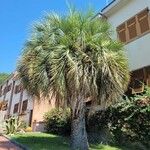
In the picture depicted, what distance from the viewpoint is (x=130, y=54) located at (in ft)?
60.6

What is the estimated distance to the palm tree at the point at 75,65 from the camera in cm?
1381

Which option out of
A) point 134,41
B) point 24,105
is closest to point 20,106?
point 24,105

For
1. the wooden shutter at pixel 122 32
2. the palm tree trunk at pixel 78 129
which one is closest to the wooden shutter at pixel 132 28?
the wooden shutter at pixel 122 32


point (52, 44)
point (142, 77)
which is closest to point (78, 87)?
point (52, 44)

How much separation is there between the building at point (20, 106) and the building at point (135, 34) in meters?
7.05

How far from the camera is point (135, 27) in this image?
18.7 meters

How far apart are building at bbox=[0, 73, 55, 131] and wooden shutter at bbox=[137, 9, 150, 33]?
8.60m

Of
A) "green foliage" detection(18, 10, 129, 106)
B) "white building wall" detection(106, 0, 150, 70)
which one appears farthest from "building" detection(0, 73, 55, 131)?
"green foliage" detection(18, 10, 129, 106)

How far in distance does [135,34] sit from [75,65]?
251 inches

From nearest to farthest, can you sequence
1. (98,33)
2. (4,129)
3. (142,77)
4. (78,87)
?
1. (78,87)
2. (98,33)
3. (142,77)
4. (4,129)

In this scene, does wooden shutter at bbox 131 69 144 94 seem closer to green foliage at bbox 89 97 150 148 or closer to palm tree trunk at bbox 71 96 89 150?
green foliage at bbox 89 97 150 148

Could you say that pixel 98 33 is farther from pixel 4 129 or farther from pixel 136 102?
pixel 4 129

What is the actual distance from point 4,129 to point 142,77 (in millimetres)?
10655

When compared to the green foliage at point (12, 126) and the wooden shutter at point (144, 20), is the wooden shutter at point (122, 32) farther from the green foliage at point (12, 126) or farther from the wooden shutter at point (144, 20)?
the green foliage at point (12, 126)
